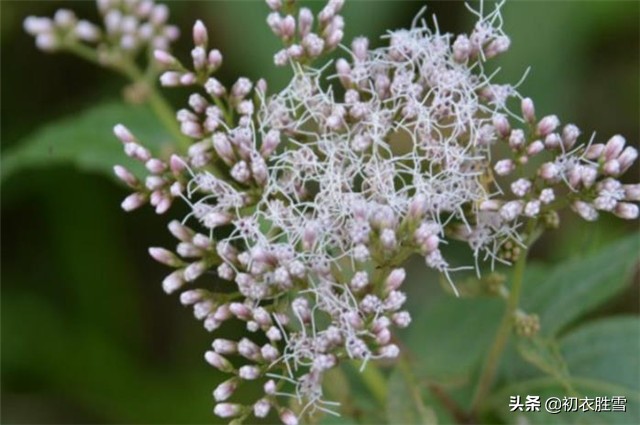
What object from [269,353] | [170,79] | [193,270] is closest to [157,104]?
[170,79]

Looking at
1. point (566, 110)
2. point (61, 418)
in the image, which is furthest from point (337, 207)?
point (61, 418)

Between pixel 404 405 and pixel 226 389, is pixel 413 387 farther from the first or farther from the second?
pixel 226 389

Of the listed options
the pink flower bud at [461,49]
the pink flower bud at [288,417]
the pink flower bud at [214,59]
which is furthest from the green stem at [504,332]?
the pink flower bud at [214,59]

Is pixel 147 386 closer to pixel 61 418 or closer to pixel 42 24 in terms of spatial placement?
pixel 61 418

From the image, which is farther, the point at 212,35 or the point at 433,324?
the point at 212,35

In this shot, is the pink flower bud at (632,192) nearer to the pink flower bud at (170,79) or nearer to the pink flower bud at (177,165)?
the pink flower bud at (177,165)

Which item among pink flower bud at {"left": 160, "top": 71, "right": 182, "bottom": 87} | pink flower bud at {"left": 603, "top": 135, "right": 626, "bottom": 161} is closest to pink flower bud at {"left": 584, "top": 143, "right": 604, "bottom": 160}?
pink flower bud at {"left": 603, "top": 135, "right": 626, "bottom": 161}
